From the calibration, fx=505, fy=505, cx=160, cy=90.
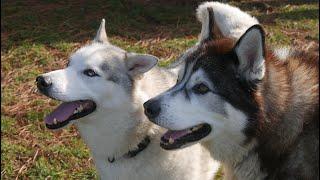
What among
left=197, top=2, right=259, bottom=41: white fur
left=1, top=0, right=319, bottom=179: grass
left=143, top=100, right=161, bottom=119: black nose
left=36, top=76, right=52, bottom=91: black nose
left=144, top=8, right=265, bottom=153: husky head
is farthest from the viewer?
left=1, top=0, right=319, bottom=179: grass

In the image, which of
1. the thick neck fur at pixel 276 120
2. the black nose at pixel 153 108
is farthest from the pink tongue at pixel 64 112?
the thick neck fur at pixel 276 120

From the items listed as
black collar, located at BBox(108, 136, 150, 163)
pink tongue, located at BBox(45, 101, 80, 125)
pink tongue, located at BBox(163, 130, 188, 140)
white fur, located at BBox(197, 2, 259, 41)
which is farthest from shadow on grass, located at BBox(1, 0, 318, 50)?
pink tongue, located at BBox(163, 130, 188, 140)

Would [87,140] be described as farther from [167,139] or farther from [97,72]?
[167,139]

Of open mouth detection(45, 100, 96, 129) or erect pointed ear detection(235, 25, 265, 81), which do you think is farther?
open mouth detection(45, 100, 96, 129)

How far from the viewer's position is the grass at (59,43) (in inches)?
203


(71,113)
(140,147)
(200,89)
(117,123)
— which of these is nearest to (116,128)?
(117,123)

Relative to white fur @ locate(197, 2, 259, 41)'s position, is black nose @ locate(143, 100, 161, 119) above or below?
below

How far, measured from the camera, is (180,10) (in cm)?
783

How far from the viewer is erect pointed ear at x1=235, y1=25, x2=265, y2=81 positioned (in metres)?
3.02

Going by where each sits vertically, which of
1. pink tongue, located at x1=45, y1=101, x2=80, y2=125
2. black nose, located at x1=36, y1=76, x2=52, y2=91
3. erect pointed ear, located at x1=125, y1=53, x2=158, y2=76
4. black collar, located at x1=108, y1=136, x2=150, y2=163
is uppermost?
erect pointed ear, located at x1=125, y1=53, x2=158, y2=76

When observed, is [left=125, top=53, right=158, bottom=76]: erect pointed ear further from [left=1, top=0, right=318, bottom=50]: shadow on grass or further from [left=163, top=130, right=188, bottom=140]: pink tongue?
[left=1, top=0, right=318, bottom=50]: shadow on grass

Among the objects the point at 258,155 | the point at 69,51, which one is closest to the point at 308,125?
the point at 258,155

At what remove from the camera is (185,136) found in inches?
131

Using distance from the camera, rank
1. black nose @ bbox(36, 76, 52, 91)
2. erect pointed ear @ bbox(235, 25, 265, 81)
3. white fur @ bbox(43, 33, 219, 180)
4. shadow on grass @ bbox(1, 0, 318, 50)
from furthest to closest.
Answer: shadow on grass @ bbox(1, 0, 318, 50) → white fur @ bbox(43, 33, 219, 180) → black nose @ bbox(36, 76, 52, 91) → erect pointed ear @ bbox(235, 25, 265, 81)
